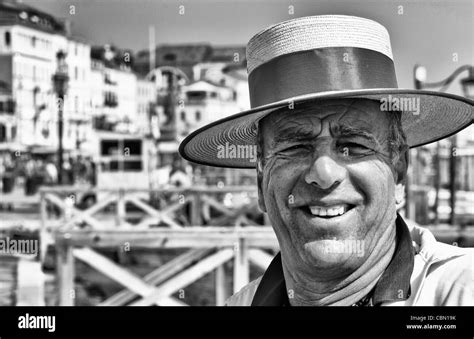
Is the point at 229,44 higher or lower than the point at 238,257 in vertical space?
higher

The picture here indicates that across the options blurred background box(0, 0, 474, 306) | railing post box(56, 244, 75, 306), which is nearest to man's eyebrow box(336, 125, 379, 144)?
blurred background box(0, 0, 474, 306)

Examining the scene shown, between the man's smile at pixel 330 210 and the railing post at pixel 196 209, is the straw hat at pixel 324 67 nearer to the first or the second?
the man's smile at pixel 330 210

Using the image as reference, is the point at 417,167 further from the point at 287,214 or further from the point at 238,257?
the point at 287,214

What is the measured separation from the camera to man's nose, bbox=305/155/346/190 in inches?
54.3

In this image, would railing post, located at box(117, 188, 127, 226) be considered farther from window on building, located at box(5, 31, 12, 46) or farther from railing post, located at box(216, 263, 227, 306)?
window on building, located at box(5, 31, 12, 46)

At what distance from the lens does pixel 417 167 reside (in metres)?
8.62

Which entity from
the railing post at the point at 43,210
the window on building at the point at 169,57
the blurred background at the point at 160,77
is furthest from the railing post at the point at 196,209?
the window on building at the point at 169,57

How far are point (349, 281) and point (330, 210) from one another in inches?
5.6

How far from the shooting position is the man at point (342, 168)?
54.9 inches

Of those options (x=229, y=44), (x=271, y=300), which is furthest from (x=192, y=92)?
(x=271, y=300)

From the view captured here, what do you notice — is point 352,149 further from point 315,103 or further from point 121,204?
point 121,204

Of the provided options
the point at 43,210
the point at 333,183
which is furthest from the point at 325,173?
the point at 43,210
